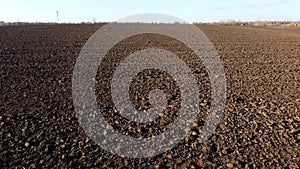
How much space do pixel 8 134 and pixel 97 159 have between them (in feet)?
5.01

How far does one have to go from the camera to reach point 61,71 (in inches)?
332

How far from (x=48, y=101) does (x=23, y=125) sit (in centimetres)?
110

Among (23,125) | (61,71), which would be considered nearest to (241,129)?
(23,125)

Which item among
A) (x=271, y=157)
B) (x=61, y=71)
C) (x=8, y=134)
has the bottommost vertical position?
(x=271, y=157)

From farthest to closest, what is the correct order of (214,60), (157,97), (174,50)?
(174,50)
(214,60)
(157,97)

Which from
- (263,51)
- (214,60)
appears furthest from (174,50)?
(263,51)

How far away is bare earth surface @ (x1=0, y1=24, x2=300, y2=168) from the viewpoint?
4.12 metres

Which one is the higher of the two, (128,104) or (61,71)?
(61,71)

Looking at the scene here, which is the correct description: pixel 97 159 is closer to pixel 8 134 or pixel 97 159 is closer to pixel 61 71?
pixel 8 134

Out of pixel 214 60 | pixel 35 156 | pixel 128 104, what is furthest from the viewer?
pixel 214 60

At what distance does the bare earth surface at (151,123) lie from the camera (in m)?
4.12

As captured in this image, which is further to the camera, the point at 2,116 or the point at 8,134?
the point at 2,116

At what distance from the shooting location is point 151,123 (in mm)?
5219

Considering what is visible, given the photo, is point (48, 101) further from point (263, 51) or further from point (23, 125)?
point (263, 51)
